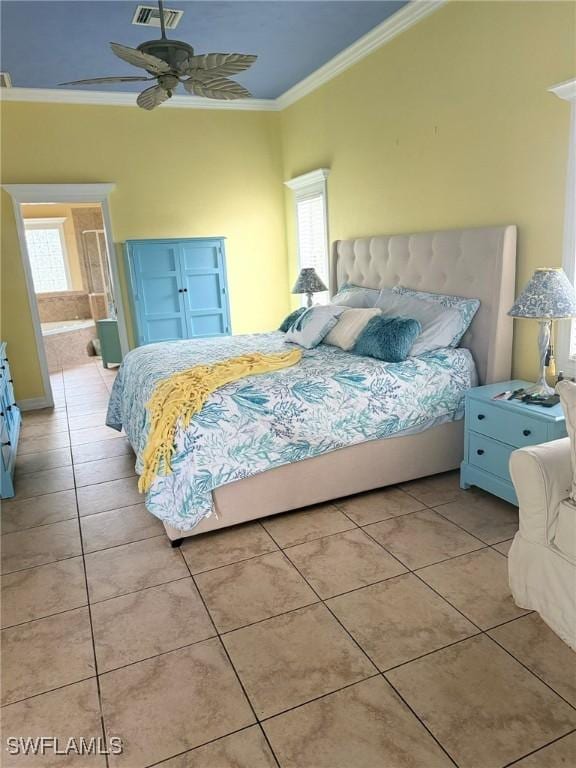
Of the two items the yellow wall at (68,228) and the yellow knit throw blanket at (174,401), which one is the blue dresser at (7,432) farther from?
the yellow wall at (68,228)

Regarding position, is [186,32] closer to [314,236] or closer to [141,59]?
[141,59]

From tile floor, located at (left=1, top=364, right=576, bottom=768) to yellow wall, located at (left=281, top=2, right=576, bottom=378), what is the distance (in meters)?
1.51

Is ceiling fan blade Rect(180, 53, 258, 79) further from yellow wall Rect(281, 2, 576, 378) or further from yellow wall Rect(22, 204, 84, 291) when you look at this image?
yellow wall Rect(22, 204, 84, 291)

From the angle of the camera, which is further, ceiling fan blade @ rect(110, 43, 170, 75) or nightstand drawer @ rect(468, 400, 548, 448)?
nightstand drawer @ rect(468, 400, 548, 448)

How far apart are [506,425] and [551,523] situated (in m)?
0.97

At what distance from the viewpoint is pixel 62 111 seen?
526 cm

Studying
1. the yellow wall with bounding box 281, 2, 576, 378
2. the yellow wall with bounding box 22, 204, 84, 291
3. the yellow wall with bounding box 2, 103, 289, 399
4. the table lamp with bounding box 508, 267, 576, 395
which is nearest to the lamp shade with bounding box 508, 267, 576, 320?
the table lamp with bounding box 508, 267, 576, 395

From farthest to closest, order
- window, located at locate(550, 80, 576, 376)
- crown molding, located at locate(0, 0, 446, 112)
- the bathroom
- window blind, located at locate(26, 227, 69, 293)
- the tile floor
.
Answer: window blind, located at locate(26, 227, 69, 293) < the bathroom < crown molding, located at locate(0, 0, 446, 112) < window, located at locate(550, 80, 576, 376) < the tile floor

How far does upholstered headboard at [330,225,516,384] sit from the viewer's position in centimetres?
333

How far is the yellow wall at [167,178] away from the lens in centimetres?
528

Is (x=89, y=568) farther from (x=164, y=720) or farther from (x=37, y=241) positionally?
(x=37, y=241)

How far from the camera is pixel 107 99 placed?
5.34 m

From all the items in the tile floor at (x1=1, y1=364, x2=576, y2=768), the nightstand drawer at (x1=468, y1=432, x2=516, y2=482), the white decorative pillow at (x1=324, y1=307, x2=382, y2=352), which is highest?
the white decorative pillow at (x1=324, y1=307, x2=382, y2=352)

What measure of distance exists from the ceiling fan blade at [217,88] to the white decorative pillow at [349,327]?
5.16 feet
